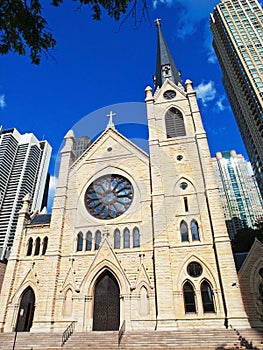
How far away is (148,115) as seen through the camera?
24438mm

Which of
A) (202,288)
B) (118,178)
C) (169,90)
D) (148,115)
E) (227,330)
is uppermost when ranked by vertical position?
(169,90)

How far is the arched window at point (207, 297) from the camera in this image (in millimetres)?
15719

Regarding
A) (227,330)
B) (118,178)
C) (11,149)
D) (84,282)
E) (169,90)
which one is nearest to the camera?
(227,330)

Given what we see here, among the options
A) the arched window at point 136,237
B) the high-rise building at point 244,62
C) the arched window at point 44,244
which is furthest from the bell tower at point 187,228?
the high-rise building at point 244,62

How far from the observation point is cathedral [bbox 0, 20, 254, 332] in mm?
15977

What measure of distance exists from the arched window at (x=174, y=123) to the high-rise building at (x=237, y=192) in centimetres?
5080

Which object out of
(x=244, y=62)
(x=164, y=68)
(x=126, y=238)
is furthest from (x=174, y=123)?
(x=244, y=62)

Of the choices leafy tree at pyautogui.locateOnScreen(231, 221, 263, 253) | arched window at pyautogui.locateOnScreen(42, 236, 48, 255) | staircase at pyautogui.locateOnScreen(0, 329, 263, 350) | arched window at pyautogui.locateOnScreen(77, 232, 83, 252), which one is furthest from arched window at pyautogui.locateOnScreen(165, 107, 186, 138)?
leafy tree at pyautogui.locateOnScreen(231, 221, 263, 253)

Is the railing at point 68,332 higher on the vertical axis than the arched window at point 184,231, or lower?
lower

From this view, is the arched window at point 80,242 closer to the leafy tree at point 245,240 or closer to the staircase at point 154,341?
the staircase at point 154,341

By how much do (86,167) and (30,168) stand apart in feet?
180

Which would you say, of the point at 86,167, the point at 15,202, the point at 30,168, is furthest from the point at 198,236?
the point at 30,168

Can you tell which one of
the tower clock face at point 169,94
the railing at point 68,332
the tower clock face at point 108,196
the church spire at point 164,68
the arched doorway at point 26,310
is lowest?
the railing at point 68,332

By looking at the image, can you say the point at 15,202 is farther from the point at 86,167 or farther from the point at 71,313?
the point at 71,313
